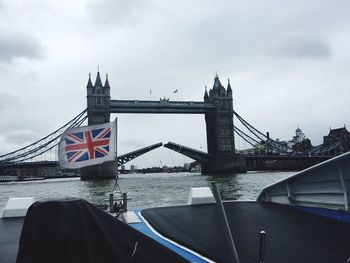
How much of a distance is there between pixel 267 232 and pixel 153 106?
5949cm

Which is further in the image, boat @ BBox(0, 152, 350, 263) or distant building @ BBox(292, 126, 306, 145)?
distant building @ BBox(292, 126, 306, 145)

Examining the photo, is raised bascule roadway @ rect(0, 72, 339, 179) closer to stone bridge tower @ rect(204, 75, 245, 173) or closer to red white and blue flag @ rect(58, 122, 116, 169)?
stone bridge tower @ rect(204, 75, 245, 173)

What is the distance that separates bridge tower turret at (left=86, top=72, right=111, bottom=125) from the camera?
Result: 58156 millimetres

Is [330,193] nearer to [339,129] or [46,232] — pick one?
[46,232]

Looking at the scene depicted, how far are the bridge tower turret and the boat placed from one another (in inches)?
2099

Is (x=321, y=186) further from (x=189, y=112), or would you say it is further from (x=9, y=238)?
(x=189, y=112)

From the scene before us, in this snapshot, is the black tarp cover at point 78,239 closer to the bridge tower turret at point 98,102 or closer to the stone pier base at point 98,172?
the stone pier base at point 98,172

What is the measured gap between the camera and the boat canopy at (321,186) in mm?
4395

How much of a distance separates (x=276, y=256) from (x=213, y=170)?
5893 centimetres

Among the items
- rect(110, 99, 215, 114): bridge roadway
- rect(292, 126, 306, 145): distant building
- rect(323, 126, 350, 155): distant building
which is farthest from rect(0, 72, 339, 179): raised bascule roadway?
rect(292, 126, 306, 145): distant building

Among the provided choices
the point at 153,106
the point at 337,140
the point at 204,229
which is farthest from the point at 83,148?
the point at 337,140

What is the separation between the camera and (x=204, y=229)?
13.2 ft

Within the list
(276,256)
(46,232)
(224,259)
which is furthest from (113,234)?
(276,256)

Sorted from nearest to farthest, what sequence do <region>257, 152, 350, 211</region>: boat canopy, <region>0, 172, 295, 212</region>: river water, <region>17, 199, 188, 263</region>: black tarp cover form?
<region>17, 199, 188, 263</region>: black tarp cover
<region>257, 152, 350, 211</region>: boat canopy
<region>0, 172, 295, 212</region>: river water
